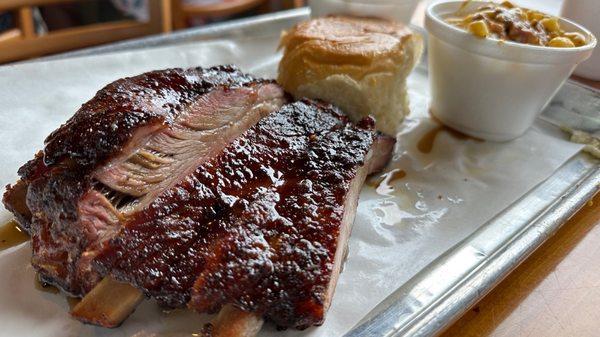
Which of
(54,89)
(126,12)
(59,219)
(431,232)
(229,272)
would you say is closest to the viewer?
(229,272)

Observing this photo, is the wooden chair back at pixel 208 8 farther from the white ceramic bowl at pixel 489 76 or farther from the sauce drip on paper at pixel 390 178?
the sauce drip on paper at pixel 390 178

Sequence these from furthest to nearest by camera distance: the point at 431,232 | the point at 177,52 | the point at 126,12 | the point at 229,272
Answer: the point at 126,12 → the point at 177,52 → the point at 431,232 → the point at 229,272

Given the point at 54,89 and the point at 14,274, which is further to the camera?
the point at 54,89

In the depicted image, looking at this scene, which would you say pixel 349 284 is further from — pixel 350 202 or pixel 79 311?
pixel 79 311

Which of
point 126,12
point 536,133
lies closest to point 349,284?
point 536,133

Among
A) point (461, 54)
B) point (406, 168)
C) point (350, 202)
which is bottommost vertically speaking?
point (406, 168)

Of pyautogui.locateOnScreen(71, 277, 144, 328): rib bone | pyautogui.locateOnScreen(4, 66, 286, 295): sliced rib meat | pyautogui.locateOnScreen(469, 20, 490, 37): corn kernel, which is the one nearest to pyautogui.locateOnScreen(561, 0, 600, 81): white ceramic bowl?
pyautogui.locateOnScreen(469, 20, 490, 37): corn kernel

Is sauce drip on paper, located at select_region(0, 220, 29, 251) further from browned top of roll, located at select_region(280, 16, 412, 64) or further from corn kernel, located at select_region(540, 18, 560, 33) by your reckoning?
corn kernel, located at select_region(540, 18, 560, 33)

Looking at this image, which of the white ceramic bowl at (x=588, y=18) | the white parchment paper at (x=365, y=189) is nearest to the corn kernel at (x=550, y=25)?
the white parchment paper at (x=365, y=189)
